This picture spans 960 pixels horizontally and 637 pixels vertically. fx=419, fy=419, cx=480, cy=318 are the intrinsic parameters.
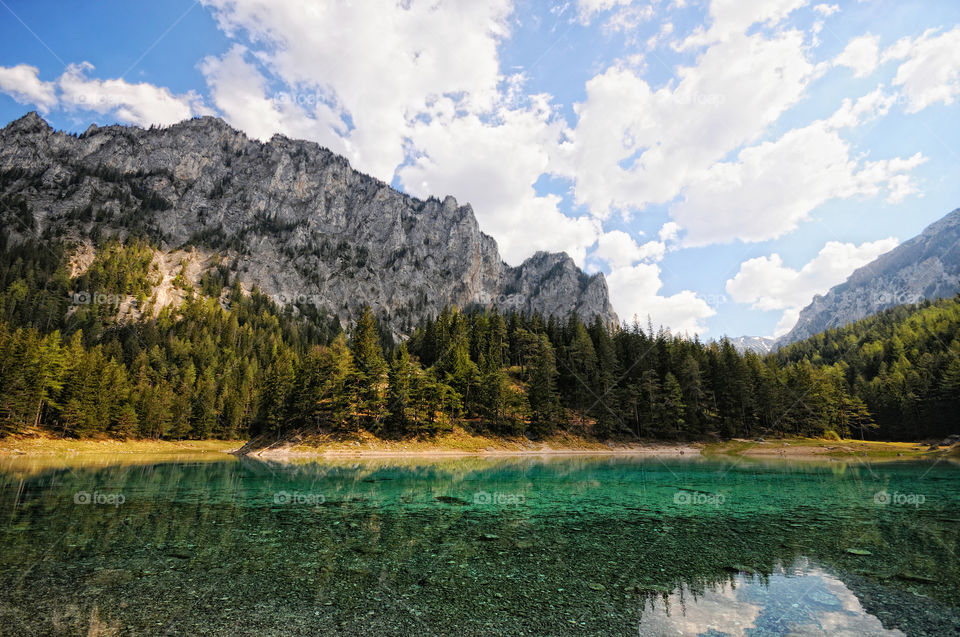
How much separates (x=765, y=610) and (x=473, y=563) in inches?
324

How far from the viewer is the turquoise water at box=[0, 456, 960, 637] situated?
9664 millimetres

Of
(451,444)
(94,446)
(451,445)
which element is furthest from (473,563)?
(94,446)

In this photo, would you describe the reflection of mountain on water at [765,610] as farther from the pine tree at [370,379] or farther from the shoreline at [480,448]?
the pine tree at [370,379]

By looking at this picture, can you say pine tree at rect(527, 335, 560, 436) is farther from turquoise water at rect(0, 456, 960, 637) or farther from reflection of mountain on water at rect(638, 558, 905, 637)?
reflection of mountain on water at rect(638, 558, 905, 637)

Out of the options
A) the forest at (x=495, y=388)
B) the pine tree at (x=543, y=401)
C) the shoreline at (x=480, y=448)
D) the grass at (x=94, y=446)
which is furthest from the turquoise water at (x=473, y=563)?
the pine tree at (x=543, y=401)

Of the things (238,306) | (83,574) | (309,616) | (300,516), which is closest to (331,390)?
(300,516)

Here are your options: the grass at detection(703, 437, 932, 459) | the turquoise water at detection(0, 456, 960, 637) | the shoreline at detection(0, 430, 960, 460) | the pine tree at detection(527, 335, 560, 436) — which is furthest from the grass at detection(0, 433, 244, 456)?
the grass at detection(703, 437, 932, 459)

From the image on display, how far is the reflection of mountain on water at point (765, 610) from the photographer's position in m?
9.49

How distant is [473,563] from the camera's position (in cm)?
1400

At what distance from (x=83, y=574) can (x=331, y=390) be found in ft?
189

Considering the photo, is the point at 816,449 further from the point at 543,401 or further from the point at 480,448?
the point at 480,448

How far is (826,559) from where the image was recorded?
14.7 meters

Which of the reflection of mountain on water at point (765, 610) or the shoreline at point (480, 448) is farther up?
the reflection of mountain on water at point (765, 610)

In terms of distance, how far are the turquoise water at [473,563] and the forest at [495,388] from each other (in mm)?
40519
